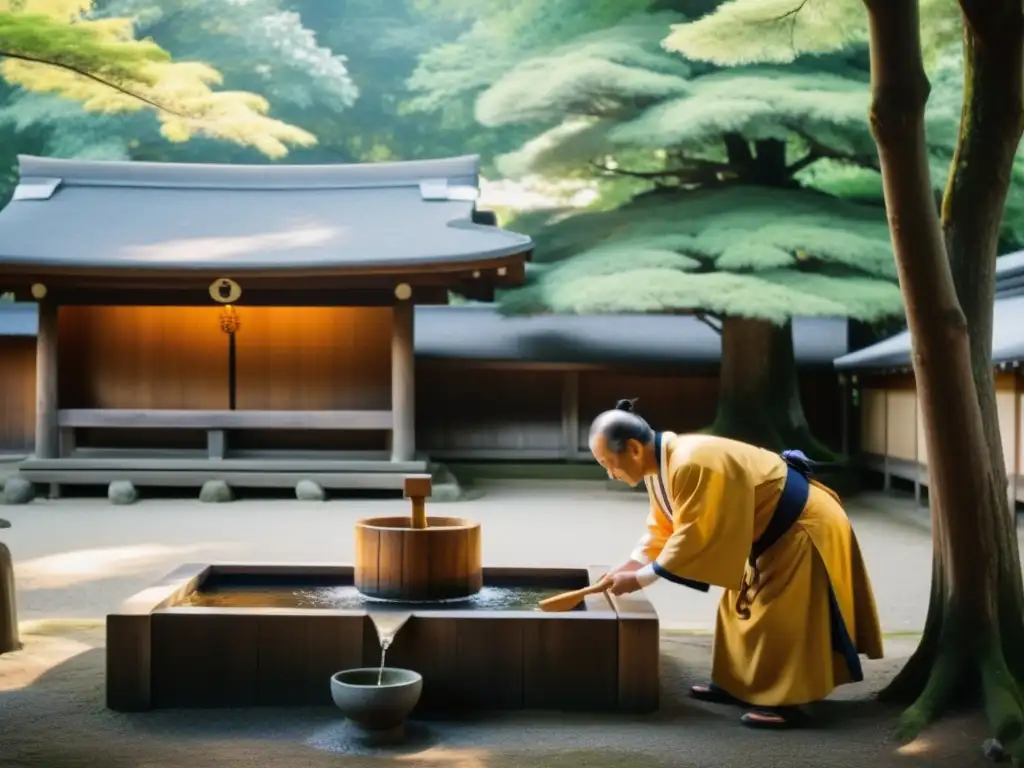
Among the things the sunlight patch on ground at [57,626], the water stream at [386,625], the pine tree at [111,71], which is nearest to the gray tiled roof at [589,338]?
the pine tree at [111,71]

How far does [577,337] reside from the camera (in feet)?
54.5

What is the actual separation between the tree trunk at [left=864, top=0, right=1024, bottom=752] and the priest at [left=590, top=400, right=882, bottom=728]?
1.24ft

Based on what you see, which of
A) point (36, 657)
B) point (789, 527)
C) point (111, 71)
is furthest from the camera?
point (111, 71)

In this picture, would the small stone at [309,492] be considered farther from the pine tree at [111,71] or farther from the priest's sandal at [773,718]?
the priest's sandal at [773,718]

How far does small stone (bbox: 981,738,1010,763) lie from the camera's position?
143 inches

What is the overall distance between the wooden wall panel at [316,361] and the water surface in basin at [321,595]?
916cm

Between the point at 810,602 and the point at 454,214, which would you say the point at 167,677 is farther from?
the point at 454,214

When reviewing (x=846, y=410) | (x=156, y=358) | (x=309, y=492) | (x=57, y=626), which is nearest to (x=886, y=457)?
(x=846, y=410)

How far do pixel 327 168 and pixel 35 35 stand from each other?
868 centimetres

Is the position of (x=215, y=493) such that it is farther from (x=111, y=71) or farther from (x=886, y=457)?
(x=886, y=457)

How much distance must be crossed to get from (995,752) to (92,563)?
21.0ft

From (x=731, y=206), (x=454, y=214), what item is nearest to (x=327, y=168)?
(x=454, y=214)

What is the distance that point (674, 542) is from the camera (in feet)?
12.7

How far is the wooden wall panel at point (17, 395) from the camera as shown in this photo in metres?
16.1
